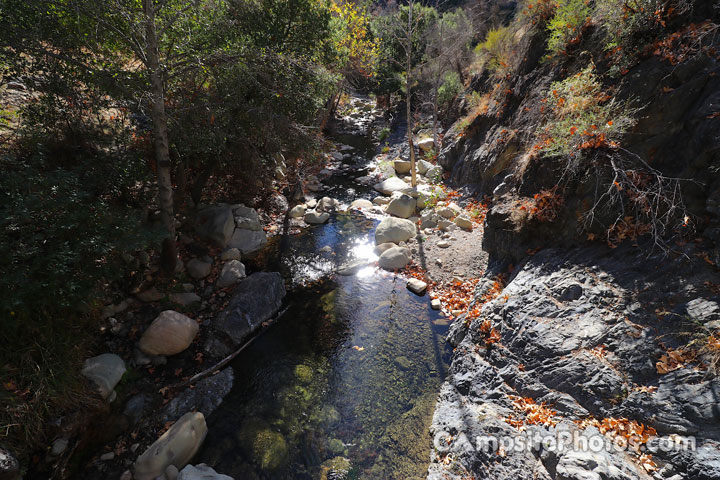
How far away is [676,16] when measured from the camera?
5926 millimetres

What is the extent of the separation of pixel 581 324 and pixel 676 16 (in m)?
6.37

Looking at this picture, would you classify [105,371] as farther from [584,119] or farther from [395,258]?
[584,119]

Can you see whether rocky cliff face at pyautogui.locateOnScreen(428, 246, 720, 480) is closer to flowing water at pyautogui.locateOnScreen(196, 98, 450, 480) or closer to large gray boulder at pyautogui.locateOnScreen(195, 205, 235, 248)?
flowing water at pyautogui.locateOnScreen(196, 98, 450, 480)

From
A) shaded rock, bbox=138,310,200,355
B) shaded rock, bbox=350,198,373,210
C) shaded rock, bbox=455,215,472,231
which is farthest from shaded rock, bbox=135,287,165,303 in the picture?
shaded rock, bbox=455,215,472,231

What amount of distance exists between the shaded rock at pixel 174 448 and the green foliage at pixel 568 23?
43.7 ft

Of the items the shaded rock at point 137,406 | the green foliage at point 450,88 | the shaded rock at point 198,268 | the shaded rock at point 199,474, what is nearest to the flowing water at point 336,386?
the shaded rock at point 199,474

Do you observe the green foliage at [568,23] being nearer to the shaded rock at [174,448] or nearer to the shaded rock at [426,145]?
the shaded rock at [426,145]

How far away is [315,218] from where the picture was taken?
12.7m

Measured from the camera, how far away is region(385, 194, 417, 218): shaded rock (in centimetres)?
1278

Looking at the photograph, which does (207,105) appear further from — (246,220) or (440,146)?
(440,146)

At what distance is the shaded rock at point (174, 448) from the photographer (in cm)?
468

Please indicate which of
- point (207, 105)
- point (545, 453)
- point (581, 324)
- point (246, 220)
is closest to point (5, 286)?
point (207, 105)

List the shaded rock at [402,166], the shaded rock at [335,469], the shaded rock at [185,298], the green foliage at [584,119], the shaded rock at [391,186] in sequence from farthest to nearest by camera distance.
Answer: the shaded rock at [402,166] < the shaded rock at [391,186] < the shaded rock at [185,298] < the green foliage at [584,119] < the shaded rock at [335,469]

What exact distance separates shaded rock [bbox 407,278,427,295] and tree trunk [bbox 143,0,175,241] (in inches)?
257
